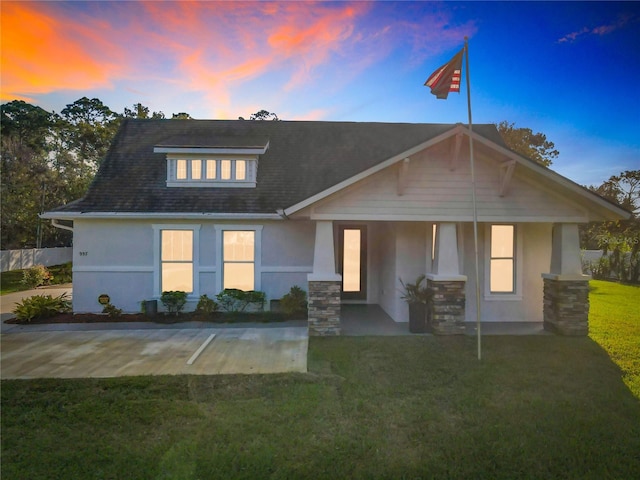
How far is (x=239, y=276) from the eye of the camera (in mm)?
10516

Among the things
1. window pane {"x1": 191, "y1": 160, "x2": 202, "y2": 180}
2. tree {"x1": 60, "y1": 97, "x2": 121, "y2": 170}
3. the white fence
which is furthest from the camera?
tree {"x1": 60, "y1": 97, "x2": 121, "y2": 170}

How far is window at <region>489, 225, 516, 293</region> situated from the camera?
30.7 ft

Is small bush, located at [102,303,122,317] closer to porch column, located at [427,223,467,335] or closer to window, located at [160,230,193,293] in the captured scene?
window, located at [160,230,193,293]

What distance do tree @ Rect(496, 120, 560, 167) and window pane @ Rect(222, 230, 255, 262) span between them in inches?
912

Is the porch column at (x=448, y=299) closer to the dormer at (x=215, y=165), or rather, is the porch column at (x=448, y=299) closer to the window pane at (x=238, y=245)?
the window pane at (x=238, y=245)

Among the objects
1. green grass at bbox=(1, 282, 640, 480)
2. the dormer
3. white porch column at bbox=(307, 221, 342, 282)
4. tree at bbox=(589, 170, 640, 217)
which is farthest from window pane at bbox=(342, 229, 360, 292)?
tree at bbox=(589, 170, 640, 217)

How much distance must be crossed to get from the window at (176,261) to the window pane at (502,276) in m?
8.27

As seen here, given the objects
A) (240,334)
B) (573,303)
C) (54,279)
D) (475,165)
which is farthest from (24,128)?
(573,303)

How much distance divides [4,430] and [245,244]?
6.82 meters

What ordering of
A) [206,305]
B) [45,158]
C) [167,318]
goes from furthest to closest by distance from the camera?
[45,158] < [206,305] < [167,318]

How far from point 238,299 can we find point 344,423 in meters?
6.35

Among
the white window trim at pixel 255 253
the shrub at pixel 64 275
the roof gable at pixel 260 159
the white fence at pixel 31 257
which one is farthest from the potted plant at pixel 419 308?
the white fence at pixel 31 257

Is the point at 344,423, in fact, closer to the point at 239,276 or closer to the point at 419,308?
the point at 419,308

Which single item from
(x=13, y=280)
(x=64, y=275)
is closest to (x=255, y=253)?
(x=64, y=275)
